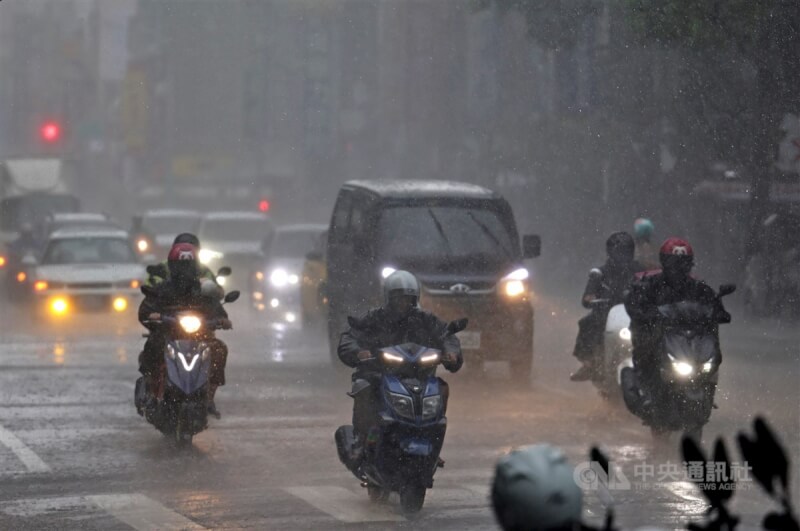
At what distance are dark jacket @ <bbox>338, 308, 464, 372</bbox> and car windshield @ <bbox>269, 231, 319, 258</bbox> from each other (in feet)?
57.1

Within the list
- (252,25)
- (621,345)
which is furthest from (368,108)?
(621,345)

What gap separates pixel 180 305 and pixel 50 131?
25.0 m

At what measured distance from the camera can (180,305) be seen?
13.0m

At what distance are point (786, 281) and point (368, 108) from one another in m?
41.2

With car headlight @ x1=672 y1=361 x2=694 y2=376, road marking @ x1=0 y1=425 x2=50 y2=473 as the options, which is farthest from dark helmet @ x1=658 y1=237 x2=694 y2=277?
road marking @ x1=0 y1=425 x2=50 y2=473

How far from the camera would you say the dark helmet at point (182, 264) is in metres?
13.2

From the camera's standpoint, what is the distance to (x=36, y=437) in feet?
44.0

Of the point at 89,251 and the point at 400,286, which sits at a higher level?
the point at 400,286

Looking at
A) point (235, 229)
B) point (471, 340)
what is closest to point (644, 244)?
point (471, 340)

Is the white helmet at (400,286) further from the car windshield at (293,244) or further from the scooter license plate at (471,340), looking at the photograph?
the car windshield at (293,244)

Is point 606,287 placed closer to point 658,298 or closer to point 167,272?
point 658,298

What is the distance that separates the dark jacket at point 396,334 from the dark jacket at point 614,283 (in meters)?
4.68

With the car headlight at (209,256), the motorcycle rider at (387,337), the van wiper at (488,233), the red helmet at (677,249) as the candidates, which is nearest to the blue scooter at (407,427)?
the motorcycle rider at (387,337)

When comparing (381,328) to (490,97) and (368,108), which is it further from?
(368,108)
